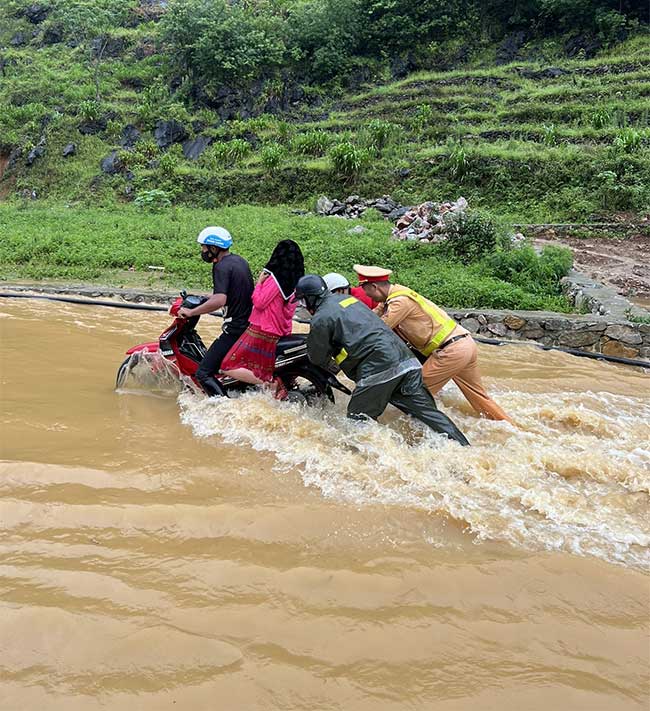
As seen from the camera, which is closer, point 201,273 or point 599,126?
point 201,273

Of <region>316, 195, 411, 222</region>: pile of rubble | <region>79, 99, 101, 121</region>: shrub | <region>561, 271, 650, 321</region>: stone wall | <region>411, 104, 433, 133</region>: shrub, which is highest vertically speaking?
<region>79, 99, 101, 121</region>: shrub

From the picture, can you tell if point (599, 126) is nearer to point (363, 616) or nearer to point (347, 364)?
point (347, 364)

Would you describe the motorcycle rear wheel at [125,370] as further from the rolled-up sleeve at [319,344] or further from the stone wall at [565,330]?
the stone wall at [565,330]

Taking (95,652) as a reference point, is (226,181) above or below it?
above

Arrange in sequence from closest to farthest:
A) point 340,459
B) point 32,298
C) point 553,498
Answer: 1. point 553,498
2. point 340,459
3. point 32,298

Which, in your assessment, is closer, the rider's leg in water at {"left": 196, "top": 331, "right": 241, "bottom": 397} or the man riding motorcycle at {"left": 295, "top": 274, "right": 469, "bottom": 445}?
the man riding motorcycle at {"left": 295, "top": 274, "right": 469, "bottom": 445}

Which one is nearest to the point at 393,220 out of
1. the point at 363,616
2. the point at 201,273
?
the point at 201,273

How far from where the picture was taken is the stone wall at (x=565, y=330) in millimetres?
7906

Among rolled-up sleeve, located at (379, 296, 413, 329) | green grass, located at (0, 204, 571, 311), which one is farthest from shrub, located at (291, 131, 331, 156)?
rolled-up sleeve, located at (379, 296, 413, 329)

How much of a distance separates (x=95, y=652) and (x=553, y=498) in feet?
8.86

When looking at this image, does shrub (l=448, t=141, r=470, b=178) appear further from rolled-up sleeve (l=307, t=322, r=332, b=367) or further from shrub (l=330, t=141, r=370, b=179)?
rolled-up sleeve (l=307, t=322, r=332, b=367)

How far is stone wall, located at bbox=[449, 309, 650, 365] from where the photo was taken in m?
7.91

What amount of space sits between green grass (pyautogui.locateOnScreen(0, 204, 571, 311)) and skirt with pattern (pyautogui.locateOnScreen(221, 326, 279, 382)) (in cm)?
521

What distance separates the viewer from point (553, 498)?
3627mm
